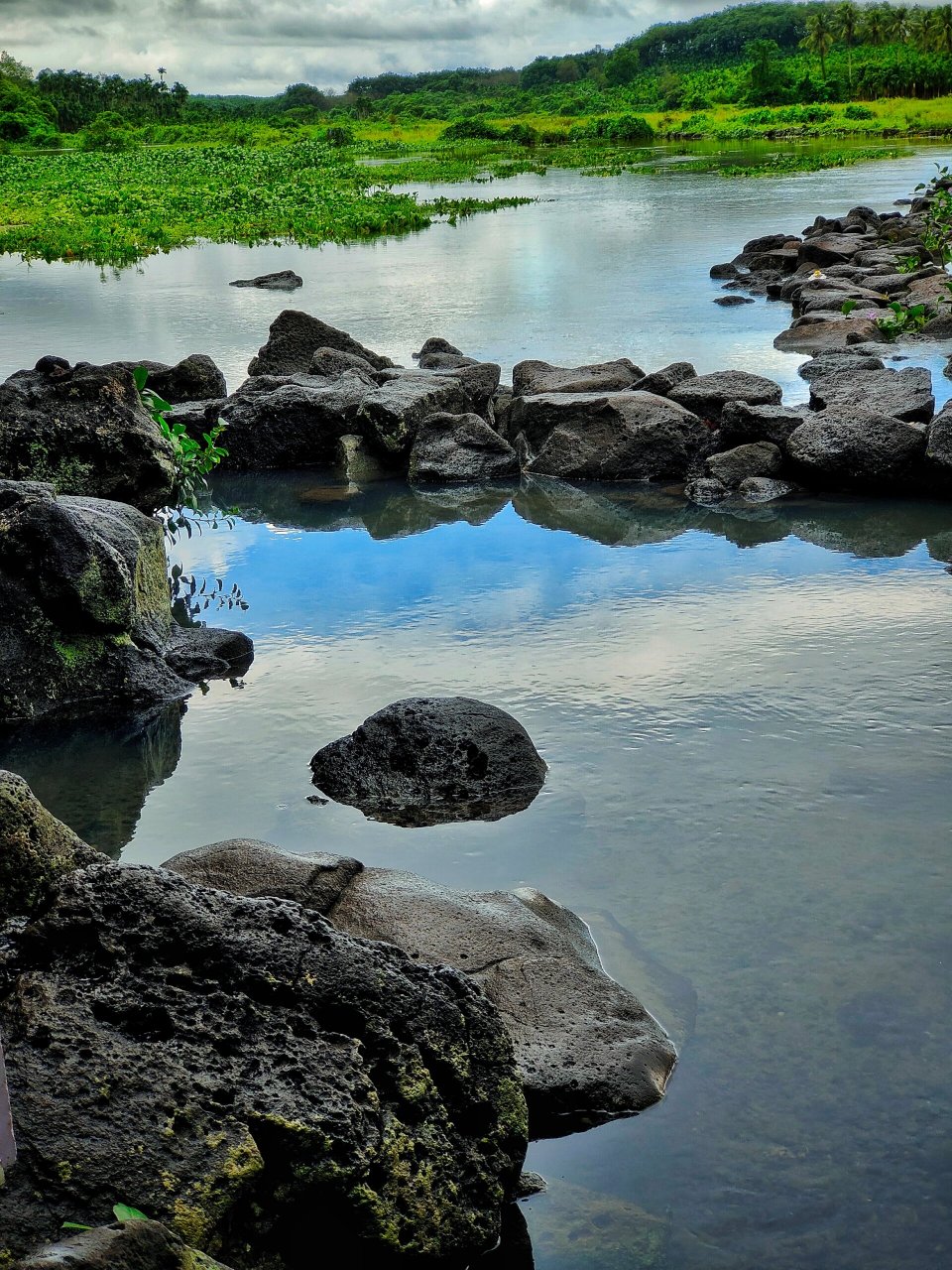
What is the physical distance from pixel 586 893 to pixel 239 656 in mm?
3090

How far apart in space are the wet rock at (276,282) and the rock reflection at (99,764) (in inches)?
651

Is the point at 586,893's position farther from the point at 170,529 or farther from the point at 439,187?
the point at 439,187

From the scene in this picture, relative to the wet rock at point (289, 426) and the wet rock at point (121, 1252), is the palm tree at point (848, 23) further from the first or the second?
the wet rock at point (121, 1252)

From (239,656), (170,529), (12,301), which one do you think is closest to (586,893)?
(239,656)

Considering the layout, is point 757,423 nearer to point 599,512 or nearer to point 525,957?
point 599,512

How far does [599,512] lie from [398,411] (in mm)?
2113

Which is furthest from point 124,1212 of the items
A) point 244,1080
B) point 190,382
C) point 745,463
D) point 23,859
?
point 190,382

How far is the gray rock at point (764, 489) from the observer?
393 inches

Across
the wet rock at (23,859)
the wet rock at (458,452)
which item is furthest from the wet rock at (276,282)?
the wet rock at (23,859)

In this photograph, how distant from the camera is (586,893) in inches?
194


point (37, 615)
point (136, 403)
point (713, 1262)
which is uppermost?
point (136, 403)

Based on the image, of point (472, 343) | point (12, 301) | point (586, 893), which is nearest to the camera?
point (586, 893)

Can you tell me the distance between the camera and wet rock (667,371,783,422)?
11289 millimetres

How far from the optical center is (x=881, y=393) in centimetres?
1083
